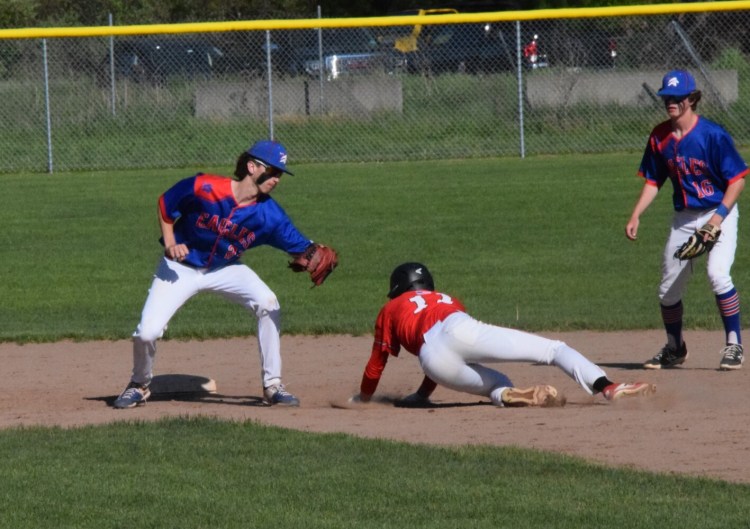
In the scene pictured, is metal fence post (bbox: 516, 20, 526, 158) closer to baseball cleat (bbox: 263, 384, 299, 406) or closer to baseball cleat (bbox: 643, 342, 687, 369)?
baseball cleat (bbox: 643, 342, 687, 369)

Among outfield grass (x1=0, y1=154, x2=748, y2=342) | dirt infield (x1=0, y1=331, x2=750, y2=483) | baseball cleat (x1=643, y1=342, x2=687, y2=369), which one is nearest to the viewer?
dirt infield (x1=0, y1=331, x2=750, y2=483)

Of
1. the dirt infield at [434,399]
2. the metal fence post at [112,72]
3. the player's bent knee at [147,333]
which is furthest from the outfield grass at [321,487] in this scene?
the metal fence post at [112,72]

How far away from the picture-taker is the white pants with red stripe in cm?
698

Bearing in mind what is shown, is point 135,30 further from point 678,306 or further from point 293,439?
point 293,439

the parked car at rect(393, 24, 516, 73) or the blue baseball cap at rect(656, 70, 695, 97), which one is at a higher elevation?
the parked car at rect(393, 24, 516, 73)

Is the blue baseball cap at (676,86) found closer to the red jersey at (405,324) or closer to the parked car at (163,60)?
the red jersey at (405,324)

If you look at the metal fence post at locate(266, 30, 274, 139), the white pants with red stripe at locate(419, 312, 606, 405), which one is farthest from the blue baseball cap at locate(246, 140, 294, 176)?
the metal fence post at locate(266, 30, 274, 139)

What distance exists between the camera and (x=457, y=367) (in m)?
7.09

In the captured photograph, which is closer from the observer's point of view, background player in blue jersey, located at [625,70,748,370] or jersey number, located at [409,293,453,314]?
jersey number, located at [409,293,453,314]

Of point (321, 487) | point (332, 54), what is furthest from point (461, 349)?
point (332, 54)

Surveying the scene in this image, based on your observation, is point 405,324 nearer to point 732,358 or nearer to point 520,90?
point 732,358

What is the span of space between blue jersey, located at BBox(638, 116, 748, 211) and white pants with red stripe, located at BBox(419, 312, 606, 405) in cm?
166

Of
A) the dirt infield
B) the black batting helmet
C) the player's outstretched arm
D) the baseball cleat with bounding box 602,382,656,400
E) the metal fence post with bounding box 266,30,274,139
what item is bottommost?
the dirt infield

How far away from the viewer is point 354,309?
1120 cm
